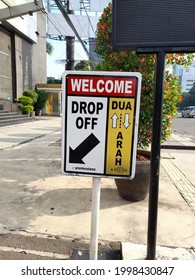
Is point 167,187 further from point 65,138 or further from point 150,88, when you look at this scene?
point 65,138

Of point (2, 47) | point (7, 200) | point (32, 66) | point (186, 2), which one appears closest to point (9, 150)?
point (7, 200)

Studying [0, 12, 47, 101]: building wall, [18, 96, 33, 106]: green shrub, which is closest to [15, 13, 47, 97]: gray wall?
[0, 12, 47, 101]: building wall

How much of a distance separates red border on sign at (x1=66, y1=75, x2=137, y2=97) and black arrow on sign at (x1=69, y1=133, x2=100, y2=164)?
317 mm

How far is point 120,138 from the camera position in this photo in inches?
67.3

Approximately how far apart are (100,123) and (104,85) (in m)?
0.27

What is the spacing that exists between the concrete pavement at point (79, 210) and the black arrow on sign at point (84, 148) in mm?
1294

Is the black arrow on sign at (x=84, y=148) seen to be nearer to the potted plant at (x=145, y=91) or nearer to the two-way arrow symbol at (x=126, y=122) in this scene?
the two-way arrow symbol at (x=126, y=122)

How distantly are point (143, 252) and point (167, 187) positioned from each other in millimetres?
2317

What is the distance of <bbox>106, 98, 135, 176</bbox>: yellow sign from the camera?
1681 mm

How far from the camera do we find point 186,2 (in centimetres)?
181

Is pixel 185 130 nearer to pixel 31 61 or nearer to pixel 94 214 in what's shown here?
pixel 94 214

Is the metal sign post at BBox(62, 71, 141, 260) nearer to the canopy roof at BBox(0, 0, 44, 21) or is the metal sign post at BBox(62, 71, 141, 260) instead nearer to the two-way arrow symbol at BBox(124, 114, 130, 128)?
the two-way arrow symbol at BBox(124, 114, 130, 128)

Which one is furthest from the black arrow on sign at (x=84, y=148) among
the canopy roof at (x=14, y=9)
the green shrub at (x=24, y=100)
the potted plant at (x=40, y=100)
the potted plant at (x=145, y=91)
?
Answer: the potted plant at (x=40, y=100)

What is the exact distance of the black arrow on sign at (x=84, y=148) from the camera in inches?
67.6
